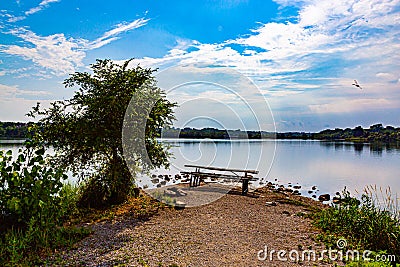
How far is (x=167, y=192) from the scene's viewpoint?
10.4 meters

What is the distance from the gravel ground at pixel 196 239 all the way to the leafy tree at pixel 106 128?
1435mm

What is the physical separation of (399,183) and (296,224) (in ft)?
50.3

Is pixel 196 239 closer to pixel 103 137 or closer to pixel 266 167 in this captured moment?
pixel 103 137

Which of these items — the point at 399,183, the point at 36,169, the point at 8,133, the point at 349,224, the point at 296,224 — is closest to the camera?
the point at 36,169

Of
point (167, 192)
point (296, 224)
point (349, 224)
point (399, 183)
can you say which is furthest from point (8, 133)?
point (399, 183)

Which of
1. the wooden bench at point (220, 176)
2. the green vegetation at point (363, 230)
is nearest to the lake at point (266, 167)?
the wooden bench at point (220, 176)

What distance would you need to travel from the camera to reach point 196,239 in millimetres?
6488

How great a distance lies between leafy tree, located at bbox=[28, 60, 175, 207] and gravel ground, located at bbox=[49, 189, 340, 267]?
4.71 feet

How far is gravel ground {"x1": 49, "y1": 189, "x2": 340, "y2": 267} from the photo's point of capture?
212 inches

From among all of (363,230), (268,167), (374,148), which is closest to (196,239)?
(363,230)

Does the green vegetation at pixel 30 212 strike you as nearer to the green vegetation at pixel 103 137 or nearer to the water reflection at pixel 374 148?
the green vegetation at pixel 103 137

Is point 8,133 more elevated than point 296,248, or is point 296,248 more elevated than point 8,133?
point 8,133

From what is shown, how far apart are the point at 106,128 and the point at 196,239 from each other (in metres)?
3.72

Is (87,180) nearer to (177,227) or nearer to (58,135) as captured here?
(58,135)
